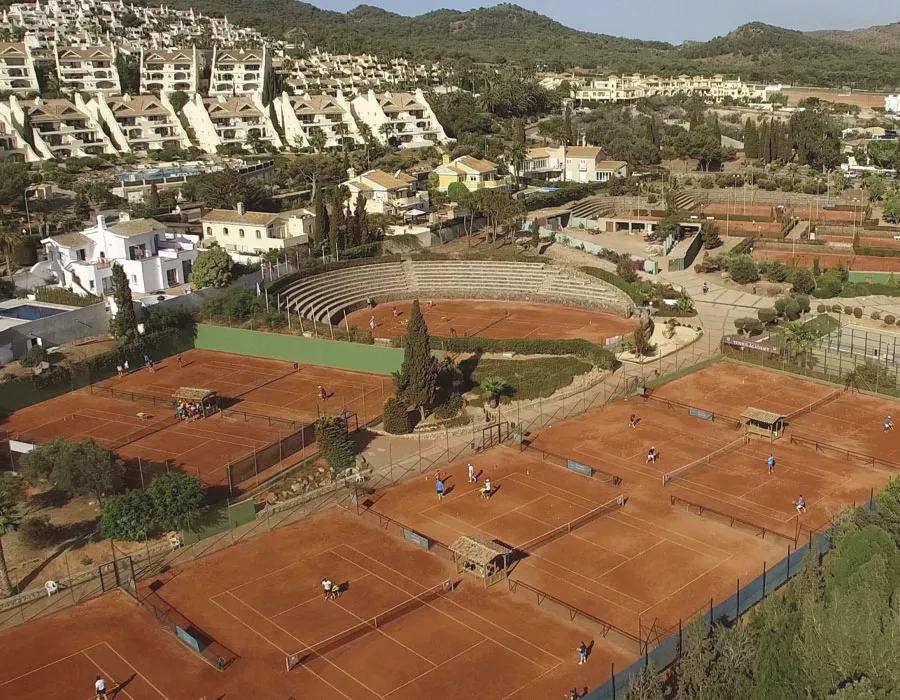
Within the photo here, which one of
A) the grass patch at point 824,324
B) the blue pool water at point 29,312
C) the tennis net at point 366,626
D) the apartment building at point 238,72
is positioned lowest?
the tennis net at point 366,626

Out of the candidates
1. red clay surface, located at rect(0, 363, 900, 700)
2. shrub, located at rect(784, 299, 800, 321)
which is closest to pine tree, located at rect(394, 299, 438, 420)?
red clay surface, located at rect(0, 363, 900, 700)

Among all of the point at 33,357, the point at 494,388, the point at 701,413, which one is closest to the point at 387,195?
the point at 33,357

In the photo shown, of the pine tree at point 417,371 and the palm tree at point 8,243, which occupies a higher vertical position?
the palm tree at point 8,243

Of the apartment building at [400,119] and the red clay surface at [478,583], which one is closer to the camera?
the red clay surface at [478,583]

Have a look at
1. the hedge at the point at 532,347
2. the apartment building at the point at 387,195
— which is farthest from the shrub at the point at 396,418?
the apartment building at the point at 387,195

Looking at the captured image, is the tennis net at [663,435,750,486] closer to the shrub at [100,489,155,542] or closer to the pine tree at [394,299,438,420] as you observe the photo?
the pine tree at [394,299,438,420]

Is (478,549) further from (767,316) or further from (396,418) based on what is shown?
(767,316)

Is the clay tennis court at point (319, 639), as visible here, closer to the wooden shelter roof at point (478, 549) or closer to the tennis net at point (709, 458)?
the wooden shelter roof at point (478, 549)
